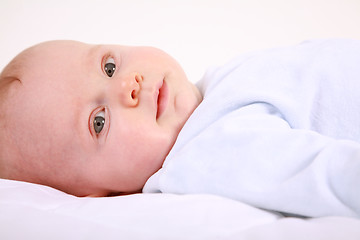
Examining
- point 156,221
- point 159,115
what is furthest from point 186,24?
point 156,221

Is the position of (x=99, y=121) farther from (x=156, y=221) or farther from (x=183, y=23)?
(x=183, y=23)

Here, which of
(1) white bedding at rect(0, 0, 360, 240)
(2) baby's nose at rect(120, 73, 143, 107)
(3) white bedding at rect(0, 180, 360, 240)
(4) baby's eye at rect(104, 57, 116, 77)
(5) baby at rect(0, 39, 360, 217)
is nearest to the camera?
(3) white bedding at rect(0, 180, 360, 240)

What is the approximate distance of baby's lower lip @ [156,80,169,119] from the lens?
1.07m

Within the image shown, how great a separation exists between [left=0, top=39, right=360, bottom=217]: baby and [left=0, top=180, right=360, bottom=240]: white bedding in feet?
0.30

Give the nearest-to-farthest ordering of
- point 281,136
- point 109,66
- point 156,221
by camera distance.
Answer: point 156,221 < point 281,136 < point 109,66

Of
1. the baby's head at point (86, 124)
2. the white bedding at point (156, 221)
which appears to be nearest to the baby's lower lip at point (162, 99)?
the baby's head at point (86, 124)

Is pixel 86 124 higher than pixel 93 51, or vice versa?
pixel 93 51

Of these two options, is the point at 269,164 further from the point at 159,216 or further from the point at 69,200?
the point at 69,200

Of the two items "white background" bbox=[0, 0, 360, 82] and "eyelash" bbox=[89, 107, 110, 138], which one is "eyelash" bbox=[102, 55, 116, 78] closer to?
"eyelash" bbox=[89, 107, 110, 138]

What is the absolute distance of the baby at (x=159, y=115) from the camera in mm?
843

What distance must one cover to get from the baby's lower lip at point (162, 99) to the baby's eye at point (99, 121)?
143mm

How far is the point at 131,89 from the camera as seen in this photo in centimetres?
103

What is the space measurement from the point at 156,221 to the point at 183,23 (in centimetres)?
158

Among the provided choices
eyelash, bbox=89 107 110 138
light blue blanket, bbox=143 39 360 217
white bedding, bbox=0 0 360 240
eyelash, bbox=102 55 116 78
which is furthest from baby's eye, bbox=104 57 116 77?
white bedding, bbox=0 0 360 240
